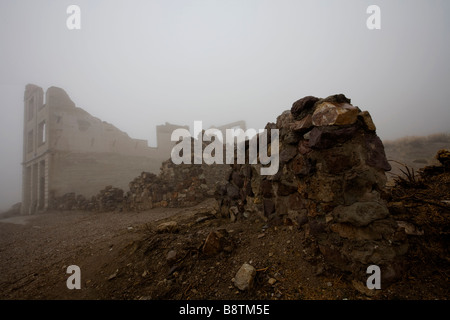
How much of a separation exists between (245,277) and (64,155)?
1740 cm

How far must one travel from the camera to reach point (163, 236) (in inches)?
118

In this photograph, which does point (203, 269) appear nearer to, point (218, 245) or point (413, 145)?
point (218, 245)

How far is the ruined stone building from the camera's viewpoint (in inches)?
546

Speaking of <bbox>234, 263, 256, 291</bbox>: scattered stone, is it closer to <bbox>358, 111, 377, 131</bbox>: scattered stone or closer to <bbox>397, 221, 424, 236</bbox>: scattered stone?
<bbox>397, 221, 424, 236</bbox>: scattered stone

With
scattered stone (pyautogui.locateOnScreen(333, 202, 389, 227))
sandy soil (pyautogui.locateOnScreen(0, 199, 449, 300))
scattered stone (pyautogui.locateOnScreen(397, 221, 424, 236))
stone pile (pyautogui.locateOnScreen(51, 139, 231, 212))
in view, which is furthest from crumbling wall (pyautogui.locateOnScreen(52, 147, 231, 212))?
scattered stone (pyautogui.locateOnScreen(397, 221, 424, 236))

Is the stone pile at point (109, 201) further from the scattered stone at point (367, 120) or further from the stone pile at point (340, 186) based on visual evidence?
the scattered stone at point (367, 120)

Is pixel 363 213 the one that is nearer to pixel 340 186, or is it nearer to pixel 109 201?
pixel 340 186

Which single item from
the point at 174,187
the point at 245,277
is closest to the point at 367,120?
the point at 245,277

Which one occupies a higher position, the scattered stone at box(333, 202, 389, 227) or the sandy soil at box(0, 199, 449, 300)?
the scattered stone at box(333, 202, 389, 227)

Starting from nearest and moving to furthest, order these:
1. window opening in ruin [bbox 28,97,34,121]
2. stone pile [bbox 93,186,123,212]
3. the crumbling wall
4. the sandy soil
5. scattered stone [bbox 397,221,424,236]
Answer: the sandy soil, scattered stone [bbox 397,221,424,236], the crumbling wall, stone pile [bbox 93,186,123,212], window opening in ruin [bbox 28,97,34,121]

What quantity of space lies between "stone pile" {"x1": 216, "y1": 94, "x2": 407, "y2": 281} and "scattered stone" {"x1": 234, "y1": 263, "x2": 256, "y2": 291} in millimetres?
678

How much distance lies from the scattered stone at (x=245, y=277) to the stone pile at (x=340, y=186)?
678 millimetres

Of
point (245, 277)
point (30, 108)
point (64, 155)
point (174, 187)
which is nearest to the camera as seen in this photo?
point (245, 277)

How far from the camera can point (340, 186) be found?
1.91m
